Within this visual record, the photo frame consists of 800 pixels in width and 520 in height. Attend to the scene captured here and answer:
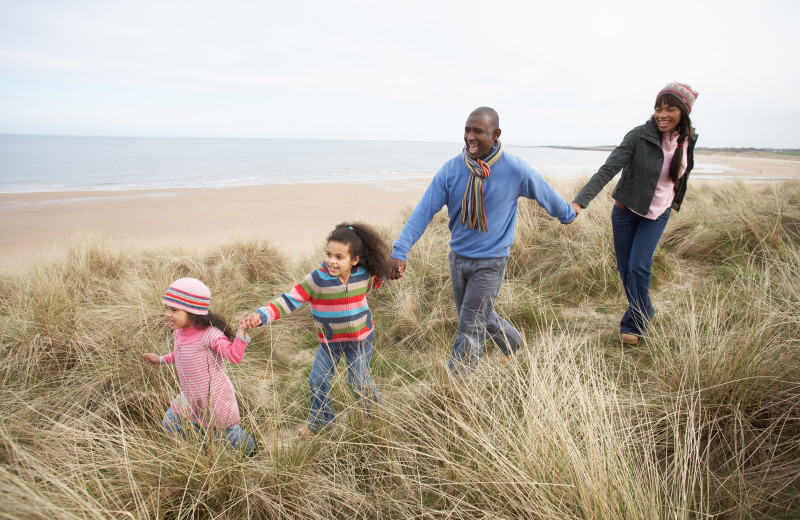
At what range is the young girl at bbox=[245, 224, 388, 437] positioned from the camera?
269 cm

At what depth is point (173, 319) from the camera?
246cm

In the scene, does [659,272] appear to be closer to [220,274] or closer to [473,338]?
[473,338]

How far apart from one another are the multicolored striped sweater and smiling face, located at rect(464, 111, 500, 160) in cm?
112

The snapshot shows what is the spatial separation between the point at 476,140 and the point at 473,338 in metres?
1.40

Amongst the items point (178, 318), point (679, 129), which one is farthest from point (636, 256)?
point (178, 318)

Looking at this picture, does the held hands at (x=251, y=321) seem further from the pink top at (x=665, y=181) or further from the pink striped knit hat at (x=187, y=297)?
the pink top at (x=665, y=181)

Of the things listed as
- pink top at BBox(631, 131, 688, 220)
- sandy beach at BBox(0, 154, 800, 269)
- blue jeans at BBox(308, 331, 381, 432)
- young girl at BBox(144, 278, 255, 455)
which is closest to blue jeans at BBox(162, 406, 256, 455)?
young girl at BBox(144, 278, 255, 455)

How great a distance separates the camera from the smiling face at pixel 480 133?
2887 millimetres

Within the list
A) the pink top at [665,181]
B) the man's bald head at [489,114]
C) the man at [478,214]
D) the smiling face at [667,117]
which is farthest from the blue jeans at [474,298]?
the smiling face at [667,117]

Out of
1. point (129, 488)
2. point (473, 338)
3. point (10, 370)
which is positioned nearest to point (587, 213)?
point (473, 338)

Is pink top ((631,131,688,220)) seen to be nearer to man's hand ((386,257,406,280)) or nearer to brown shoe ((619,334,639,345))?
brown shoe ((619,334,639,345))

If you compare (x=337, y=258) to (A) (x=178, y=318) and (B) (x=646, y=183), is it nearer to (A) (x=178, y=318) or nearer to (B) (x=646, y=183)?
(A) (x=178, y=318)

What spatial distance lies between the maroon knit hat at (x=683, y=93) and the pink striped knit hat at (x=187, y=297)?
11.3 ft

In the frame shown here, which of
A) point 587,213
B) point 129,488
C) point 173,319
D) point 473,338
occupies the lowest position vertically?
point 129,488
